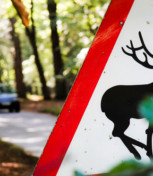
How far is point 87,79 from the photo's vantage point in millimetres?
1582

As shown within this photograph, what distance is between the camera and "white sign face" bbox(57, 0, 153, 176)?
151 cm

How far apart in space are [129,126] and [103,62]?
28cm

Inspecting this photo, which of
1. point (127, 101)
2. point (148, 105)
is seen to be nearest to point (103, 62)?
point (127, 101)

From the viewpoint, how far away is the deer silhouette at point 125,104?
4.88 ft

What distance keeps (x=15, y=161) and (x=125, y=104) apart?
5.74 meters

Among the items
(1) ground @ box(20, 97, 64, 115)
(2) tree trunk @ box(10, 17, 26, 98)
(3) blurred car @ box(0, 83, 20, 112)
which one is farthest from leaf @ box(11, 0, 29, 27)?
(2) tree trunk @ box(10, 17, 26, 98)

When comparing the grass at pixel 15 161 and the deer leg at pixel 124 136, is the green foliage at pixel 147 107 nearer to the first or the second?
the deer leg at pixel 124 136

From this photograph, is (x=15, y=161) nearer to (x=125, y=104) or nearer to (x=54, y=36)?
(x=125, y=104)

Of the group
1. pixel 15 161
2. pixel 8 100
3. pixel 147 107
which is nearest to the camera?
pixel 147 107

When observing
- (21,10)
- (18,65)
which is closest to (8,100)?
(18,65)

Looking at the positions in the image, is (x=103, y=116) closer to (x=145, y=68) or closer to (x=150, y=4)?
(x=145, y=68)

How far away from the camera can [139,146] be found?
1.53 metres

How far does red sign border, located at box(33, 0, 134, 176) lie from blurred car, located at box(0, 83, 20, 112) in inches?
797

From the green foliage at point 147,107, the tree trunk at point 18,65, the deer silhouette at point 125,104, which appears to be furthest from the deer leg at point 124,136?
the tree trunk at point 18,65
